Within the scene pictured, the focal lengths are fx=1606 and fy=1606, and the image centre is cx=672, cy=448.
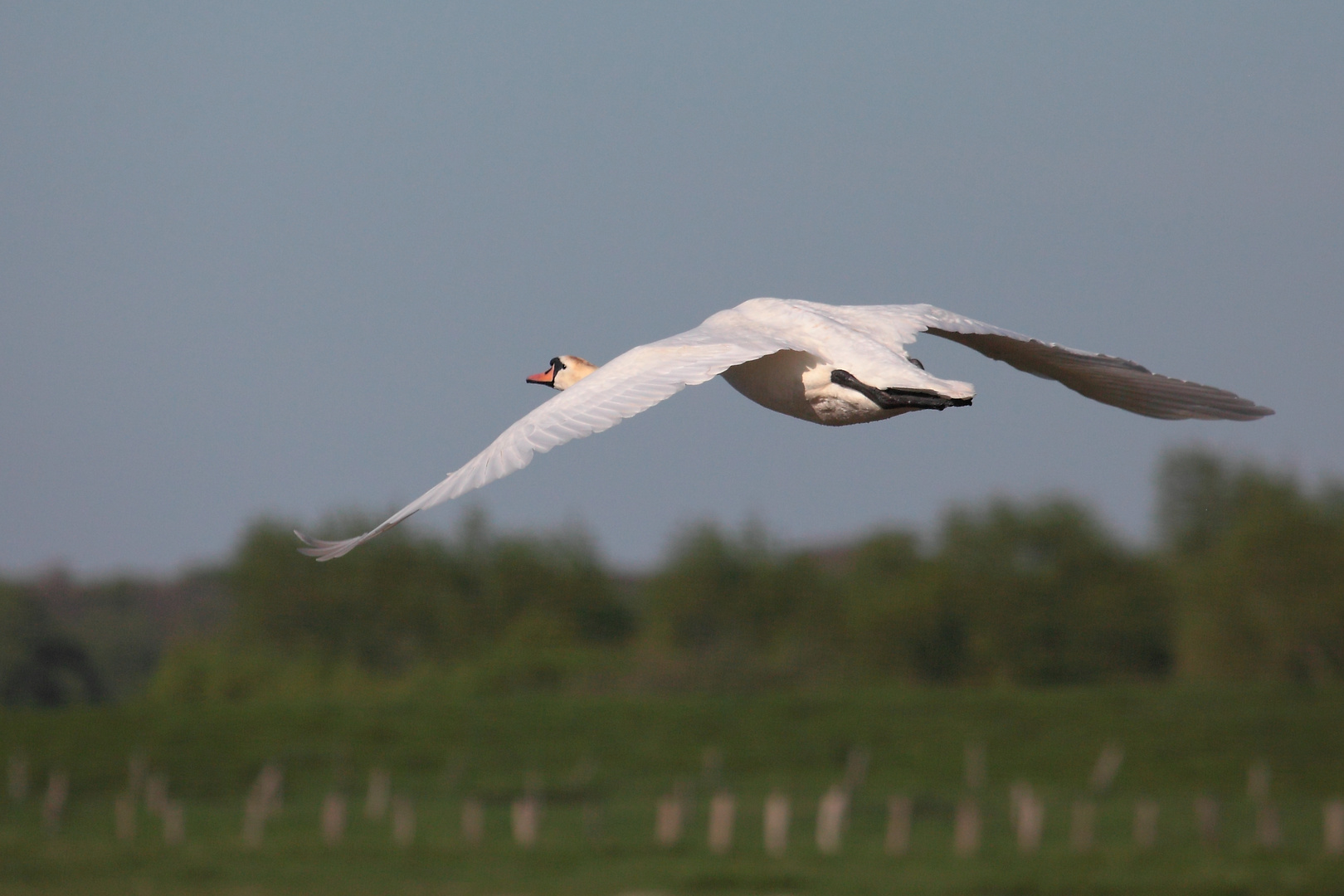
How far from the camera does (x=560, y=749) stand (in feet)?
198

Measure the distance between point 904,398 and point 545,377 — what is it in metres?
3.86

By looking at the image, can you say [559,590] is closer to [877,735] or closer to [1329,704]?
[877,735]

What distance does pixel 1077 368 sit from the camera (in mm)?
7816

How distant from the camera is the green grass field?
43.0m

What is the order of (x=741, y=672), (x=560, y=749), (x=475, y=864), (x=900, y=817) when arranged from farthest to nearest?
(x=741, y=672) < (x=560, y=749) < (x=900, y=817) < (x=475, y=864)

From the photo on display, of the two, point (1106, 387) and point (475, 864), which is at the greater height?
point (1106, 387)

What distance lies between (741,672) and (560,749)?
16368mm

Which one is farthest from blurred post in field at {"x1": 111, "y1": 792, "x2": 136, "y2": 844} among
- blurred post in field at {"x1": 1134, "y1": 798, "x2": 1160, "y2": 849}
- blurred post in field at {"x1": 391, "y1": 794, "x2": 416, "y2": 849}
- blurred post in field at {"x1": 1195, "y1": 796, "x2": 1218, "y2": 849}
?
blurred post in field at {"x1": 1195, "y1": 796, "x2": 1218, "y2": 849}

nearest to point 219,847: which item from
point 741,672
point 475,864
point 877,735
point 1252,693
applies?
point 475,864

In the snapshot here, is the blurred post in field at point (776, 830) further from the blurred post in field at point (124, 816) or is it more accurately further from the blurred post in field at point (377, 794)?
the blurred post in field at point (124, 816)

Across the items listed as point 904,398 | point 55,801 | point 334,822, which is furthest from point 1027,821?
point 904,398

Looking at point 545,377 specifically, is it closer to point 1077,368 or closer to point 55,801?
point 1077,368

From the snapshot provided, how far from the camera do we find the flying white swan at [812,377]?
623 cm

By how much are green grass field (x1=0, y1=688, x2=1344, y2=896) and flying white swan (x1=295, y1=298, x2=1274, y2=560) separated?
3567 cm
